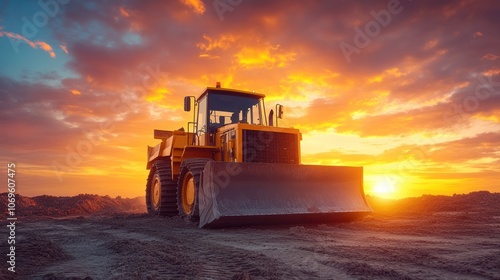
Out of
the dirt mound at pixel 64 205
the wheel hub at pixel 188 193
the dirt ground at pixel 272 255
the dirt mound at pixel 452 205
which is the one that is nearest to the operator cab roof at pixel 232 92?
the wheel hub at pixel 188 193

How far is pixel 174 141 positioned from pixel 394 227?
20.9 ft

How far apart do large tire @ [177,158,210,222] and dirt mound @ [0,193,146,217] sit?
32.2 feet

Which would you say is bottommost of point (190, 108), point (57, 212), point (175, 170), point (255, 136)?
point (57, 212)

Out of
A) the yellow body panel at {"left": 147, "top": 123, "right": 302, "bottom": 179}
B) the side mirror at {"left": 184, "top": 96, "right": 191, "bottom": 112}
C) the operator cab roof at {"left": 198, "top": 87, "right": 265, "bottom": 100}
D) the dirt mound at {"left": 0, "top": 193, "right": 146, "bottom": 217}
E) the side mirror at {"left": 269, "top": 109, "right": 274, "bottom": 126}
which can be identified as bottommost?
the dirt mound at {"left": 0, "top": 193, "right": 146, "bottom": 217}

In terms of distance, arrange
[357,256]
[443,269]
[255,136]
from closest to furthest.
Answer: [443,269] → [357,256] → [255,136]

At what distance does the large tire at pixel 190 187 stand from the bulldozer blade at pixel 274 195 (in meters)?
0.43

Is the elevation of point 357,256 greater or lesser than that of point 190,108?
lesser

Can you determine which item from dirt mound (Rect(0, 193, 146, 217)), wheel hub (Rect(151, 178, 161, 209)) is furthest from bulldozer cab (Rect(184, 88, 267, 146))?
dirt mound (Rect(0, 193, 146, 217))

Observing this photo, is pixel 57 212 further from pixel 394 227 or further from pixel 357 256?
pixel 357 256

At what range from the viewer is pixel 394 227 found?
8188mm

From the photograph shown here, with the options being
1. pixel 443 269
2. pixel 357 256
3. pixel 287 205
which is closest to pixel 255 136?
pixel 287 205

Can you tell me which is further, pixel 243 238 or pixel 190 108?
pixel 190 108

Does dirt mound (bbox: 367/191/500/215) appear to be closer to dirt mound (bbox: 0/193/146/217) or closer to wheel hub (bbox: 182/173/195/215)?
wheel hub (bbox: 182/173/195/215)

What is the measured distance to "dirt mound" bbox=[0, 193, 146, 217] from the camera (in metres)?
17.6
